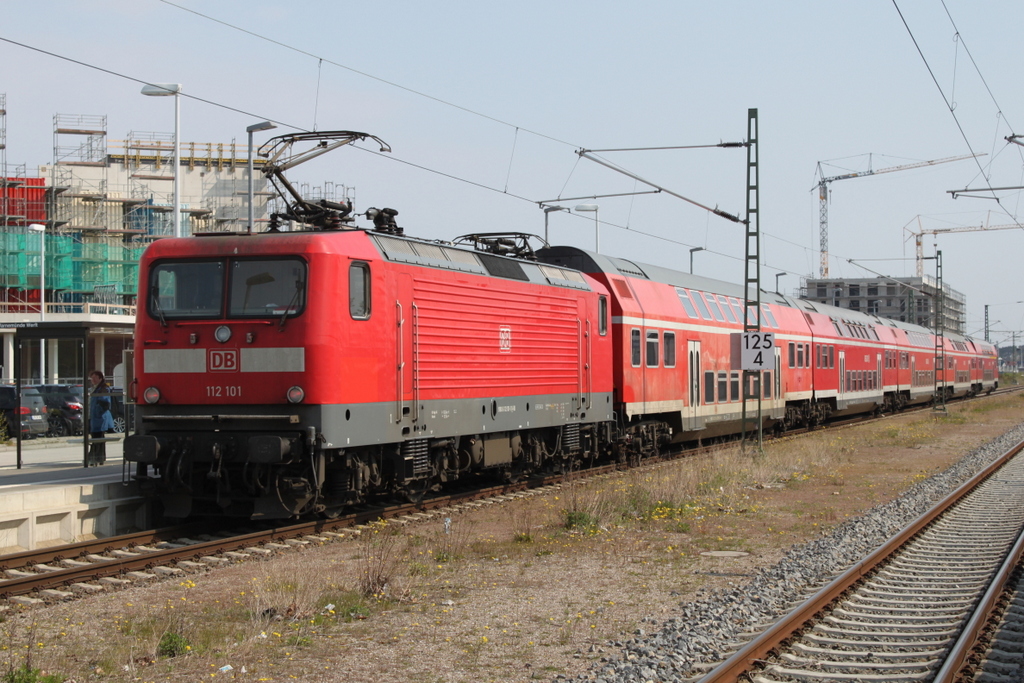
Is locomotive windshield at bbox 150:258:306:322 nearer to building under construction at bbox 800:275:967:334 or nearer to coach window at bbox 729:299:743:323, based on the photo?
coach window at bbox 729:299:743:323

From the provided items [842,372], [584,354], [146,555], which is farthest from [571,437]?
[842,372]

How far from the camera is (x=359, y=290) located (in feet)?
40.0

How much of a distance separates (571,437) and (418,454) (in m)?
4.89

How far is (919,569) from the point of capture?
10.4 metres

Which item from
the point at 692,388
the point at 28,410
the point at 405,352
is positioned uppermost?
the point at 405,352

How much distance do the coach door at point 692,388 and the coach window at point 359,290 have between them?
1170 centimetres

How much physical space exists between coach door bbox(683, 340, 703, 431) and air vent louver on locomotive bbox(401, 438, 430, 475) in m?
10.0

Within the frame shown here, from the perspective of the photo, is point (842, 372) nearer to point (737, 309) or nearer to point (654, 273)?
point (737, 309)

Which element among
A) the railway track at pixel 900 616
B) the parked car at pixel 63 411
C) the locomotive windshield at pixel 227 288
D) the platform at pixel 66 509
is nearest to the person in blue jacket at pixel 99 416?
the platform at pixel 66 509

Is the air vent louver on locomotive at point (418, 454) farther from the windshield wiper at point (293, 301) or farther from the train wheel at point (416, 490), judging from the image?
the windshield wiper at point (293, 301)

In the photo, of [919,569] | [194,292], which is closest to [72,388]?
[194,292]

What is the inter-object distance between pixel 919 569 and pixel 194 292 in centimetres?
861

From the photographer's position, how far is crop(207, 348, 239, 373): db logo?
→ 11742 mm

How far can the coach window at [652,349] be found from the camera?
20.6 metres
